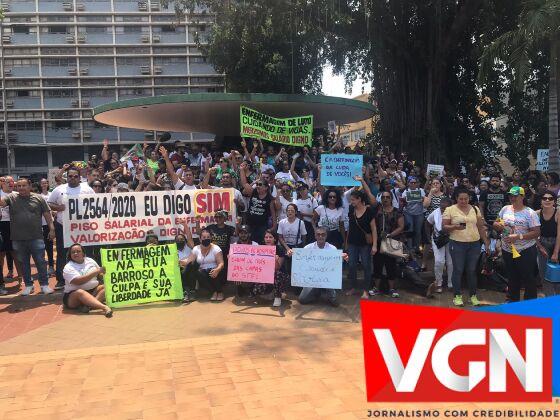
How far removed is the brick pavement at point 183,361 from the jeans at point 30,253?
11.9 inches

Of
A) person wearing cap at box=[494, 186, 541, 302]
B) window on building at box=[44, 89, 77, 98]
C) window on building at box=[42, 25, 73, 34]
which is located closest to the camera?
person wearing cap at box=[494, 186, 541, 302]

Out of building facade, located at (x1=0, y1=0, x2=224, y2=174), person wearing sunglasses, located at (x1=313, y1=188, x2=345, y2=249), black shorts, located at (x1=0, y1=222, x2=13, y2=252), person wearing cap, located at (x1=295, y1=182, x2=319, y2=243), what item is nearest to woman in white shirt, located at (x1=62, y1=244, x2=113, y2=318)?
black shorts, located at (x1=0, y1=222, x2=13, y2=252)

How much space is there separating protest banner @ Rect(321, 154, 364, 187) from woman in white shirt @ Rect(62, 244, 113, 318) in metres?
3.96

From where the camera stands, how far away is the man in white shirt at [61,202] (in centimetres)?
696

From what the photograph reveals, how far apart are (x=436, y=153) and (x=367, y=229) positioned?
13.0m

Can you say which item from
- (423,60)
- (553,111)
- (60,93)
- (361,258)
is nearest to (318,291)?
(361,258)

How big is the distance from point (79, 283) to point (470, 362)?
506 cm

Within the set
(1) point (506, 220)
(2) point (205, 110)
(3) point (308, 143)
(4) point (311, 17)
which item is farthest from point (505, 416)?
(4) point (311, 17)

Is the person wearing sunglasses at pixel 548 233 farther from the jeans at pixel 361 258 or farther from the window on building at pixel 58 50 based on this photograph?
the window on building at pixel 58 50

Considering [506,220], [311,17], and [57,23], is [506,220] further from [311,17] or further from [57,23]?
[57,23]

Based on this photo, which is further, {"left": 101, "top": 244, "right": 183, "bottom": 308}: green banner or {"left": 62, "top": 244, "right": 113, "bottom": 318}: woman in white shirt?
{"left": 101, "top": 244, "right": 183, "bottom": 308}: green banner

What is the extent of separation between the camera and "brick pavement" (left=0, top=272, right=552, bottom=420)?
366 centimetres

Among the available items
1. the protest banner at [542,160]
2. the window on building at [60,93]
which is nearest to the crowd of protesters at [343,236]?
the protest banner at [542,160]

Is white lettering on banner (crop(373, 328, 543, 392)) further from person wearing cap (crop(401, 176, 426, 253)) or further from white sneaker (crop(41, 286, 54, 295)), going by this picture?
white sneaker (crop(41, 286, 54, 295))
